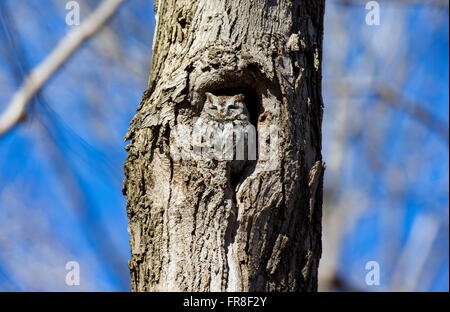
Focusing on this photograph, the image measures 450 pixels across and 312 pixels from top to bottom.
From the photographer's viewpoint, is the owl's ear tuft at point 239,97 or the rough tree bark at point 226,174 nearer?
the rough tree bark at point 226,174

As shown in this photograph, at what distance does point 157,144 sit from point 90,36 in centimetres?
298

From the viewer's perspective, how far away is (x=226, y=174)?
183 cm

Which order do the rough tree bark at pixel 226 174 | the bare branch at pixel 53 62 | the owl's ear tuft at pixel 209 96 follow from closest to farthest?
the rough tree bark at pixel 226 174
the owl's ear tuft at pixel 209 96
the bare branch at pixel 53 62

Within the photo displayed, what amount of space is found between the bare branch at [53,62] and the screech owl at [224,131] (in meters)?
2.20

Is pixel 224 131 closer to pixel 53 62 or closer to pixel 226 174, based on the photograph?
pixel 226 174

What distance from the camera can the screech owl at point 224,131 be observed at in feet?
6.01

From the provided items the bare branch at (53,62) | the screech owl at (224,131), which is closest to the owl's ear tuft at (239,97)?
the screech owl at (224,131)

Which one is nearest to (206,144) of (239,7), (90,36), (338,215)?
(239,7)

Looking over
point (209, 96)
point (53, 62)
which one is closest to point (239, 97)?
point (209, 96)

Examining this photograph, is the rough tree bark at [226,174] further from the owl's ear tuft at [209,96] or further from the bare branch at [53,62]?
the bare branch at [53,62]

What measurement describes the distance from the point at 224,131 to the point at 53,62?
108 inches

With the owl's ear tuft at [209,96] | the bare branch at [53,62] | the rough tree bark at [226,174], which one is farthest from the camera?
the bare branch at [53,62]

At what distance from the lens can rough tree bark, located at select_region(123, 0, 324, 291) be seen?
1.76m

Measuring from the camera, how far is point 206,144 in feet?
6.03
